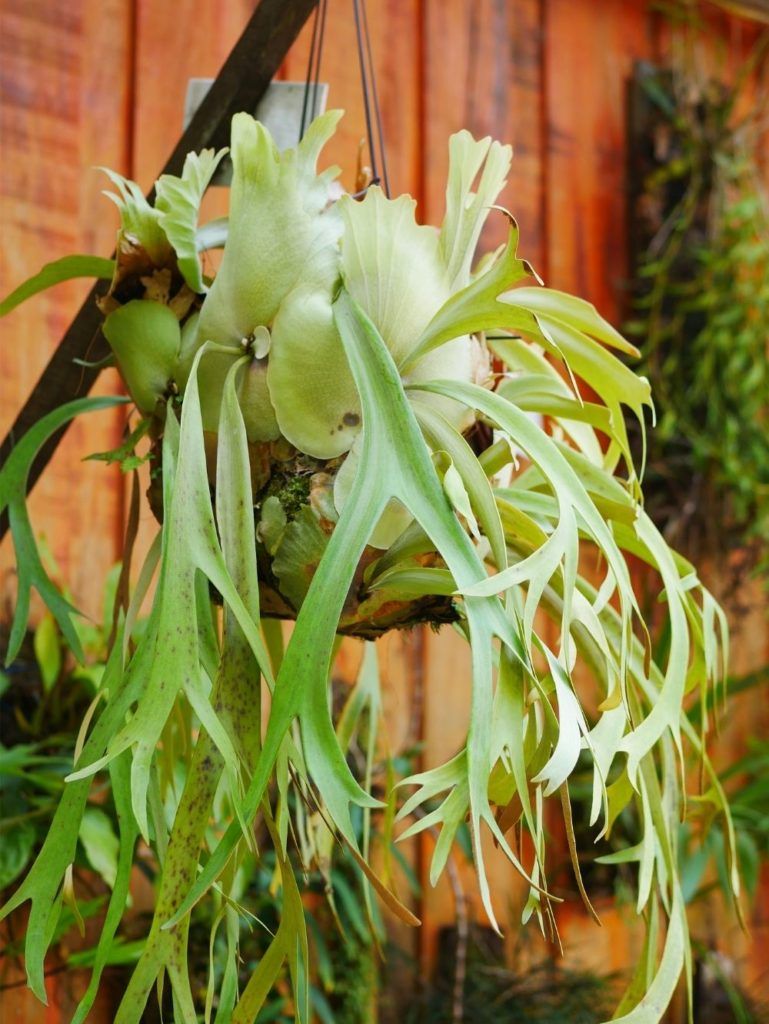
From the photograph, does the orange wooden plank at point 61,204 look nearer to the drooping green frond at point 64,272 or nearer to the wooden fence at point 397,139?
the wooden fence at point 397,139

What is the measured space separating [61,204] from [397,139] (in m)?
0.48

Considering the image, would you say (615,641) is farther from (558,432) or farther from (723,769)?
(723,769)

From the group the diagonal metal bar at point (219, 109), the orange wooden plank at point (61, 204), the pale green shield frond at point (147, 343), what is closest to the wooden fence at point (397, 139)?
the orange wooden plank at point (61, 204)

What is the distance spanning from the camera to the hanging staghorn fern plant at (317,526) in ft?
2.04

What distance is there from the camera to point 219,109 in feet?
2.83

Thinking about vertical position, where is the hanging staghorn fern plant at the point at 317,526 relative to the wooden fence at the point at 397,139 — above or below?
below

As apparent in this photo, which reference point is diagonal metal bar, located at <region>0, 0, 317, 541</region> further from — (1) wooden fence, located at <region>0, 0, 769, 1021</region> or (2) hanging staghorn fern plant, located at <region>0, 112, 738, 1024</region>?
(1) wooden fence, located at <region>0, 0, 769, 1021</region>

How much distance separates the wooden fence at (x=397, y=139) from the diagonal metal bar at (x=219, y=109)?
34cm

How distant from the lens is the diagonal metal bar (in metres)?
0.84

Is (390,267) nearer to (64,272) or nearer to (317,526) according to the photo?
(317,526)

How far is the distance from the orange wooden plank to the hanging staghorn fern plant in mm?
524

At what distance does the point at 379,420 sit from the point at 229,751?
7.6 inches

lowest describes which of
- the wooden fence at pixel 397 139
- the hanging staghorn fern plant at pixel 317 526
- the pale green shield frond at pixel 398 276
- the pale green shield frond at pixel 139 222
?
the hanging staghorn fern plant at pixel 317 526

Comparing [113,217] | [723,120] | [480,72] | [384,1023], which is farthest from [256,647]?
[723,120]
